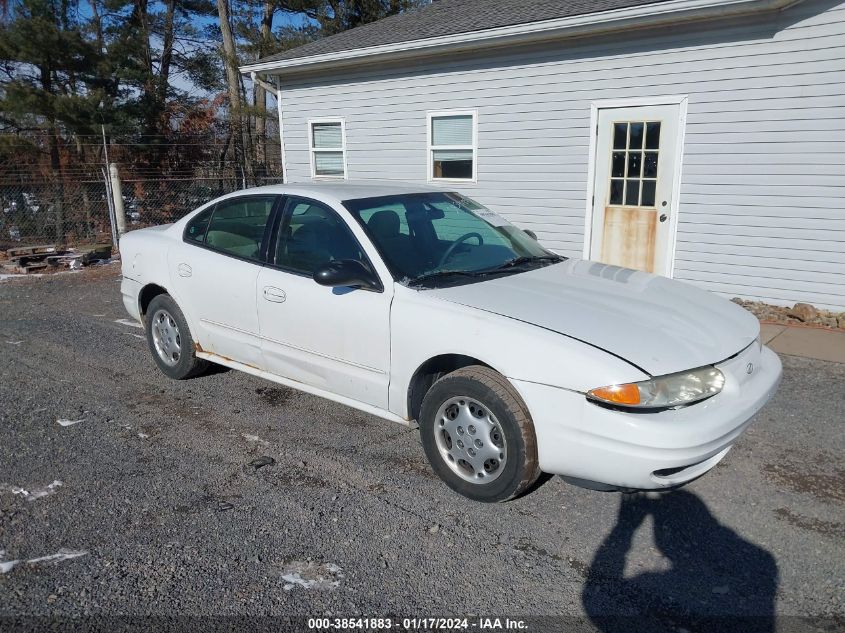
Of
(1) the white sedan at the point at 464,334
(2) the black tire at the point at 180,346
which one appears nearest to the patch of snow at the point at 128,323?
(2) the black tire at the point at 180,346

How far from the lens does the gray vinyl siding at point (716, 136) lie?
7246 millimetres

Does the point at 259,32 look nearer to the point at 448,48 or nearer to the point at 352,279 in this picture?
the point at 448,48

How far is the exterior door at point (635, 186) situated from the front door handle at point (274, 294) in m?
5.72

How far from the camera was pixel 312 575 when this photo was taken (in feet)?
9.32

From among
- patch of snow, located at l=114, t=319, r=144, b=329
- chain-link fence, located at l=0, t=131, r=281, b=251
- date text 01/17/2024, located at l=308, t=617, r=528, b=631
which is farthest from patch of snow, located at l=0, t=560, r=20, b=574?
chain-link fence, located at l=0, t=131, r=281, b=251

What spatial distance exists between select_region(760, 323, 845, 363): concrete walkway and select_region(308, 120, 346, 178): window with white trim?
7.60 meters

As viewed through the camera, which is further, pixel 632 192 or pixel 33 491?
pixel 632 192

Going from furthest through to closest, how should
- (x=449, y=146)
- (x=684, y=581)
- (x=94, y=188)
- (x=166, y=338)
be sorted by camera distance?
(x=94, y=188)
(x=449, y=146)
(x=166, y=338)
(x=684, y=581)

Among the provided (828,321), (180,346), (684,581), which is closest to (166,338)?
(180,346)

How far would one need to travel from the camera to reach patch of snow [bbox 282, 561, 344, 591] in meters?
2.77

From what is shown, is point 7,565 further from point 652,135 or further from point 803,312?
point 652,135

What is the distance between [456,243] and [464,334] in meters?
1.09

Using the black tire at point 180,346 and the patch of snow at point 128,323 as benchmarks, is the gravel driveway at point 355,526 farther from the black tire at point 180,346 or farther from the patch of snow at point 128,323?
the patch of snow at point 128,323

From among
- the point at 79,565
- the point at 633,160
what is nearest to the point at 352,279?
the point at 79,565
